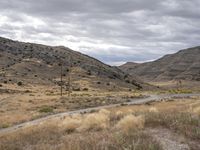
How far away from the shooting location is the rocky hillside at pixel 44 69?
375 feet

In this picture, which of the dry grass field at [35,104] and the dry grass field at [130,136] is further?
the dry grass field at [35,104]

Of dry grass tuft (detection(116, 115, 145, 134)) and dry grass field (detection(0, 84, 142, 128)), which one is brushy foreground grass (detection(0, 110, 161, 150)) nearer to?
dry grass tuft (detection(116, 115, 145, 134))

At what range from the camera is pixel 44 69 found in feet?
425

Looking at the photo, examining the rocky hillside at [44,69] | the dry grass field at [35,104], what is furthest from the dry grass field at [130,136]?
the rocky hillside at [44,69]

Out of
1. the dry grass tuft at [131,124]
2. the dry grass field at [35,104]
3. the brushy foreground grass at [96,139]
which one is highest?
the dry grass tuft at [131,124]

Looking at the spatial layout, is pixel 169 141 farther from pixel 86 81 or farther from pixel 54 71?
pixel 54 71

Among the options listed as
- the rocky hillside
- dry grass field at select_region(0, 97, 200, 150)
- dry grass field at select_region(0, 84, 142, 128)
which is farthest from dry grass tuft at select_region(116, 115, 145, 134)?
the rocky hillside

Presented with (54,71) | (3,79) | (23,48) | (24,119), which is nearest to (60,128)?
(24,119)

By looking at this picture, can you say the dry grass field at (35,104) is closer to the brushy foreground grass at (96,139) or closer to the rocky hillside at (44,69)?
the brushy foreground grass at (96,139)

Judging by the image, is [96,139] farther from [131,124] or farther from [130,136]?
[131,124]

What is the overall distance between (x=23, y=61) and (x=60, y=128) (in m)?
117

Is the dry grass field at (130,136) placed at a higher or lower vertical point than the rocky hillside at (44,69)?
lower

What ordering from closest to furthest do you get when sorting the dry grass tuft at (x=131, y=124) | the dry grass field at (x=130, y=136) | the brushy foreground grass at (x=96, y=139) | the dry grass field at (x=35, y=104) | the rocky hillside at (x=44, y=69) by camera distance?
the brushy foreground grass at (x=96, y=139) < the dry grass field at (x=130, y=136) < the dry grass tuft at (x=131, y=124) < the dry grass field at (x=35, y=104) < the rocky hillside at (x=44, y=69)

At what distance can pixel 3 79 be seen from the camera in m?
102
